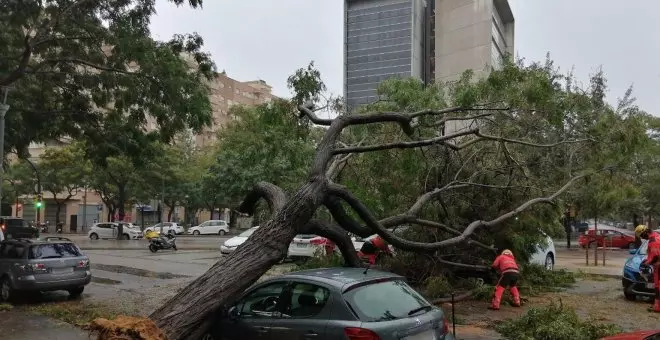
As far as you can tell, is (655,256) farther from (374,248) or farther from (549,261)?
(549,261)

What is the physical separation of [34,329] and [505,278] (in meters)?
8.49

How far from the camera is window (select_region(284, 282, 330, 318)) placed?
18.5ft

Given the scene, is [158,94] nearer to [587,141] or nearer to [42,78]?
[42,78]

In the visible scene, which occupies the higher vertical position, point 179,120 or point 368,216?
point 179,120

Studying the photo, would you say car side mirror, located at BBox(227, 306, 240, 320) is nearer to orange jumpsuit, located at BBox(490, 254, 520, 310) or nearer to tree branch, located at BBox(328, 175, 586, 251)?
tree branch, located at BBox(328, 175, 586, 251)

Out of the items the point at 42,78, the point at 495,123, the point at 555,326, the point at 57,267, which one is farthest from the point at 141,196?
the point at 555,326

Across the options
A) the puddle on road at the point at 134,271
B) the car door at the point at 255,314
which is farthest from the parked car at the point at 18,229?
the car door at the point at 255,314

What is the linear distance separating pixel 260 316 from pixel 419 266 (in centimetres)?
709

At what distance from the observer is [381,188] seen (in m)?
12.2

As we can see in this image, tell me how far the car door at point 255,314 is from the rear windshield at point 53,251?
7.96 metres

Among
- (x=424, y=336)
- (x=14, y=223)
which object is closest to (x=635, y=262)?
(x=424, y=336)

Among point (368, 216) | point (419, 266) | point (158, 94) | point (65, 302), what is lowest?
point (65, 302)

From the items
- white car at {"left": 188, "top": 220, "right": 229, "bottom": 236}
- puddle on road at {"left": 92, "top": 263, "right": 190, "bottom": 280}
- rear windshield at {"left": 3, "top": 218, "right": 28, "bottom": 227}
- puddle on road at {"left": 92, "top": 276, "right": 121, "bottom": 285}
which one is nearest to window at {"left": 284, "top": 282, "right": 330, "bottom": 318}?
puddle on road at {"left": 92, "top": 276, "right": 121, "bottom": 285}

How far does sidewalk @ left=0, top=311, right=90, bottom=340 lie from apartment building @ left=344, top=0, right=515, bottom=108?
18379mm
